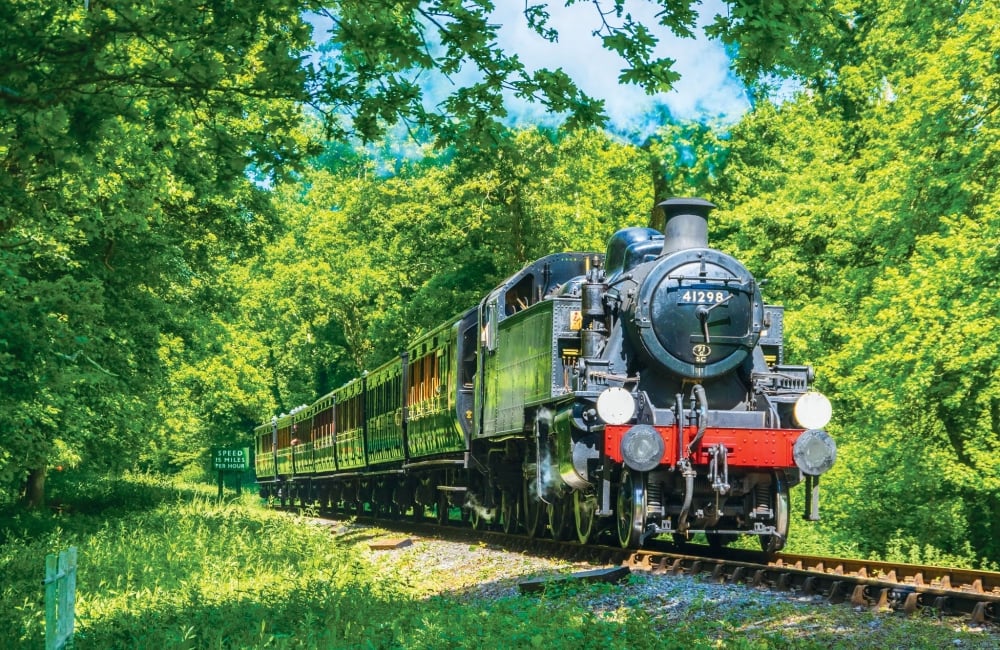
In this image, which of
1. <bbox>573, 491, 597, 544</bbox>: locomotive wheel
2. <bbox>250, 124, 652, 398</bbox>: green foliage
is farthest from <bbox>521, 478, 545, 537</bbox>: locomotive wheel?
<bbox>250, 124, 652, 398</bbox>: green foliage

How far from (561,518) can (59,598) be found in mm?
8031

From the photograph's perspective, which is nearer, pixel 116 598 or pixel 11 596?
pixel 116 598

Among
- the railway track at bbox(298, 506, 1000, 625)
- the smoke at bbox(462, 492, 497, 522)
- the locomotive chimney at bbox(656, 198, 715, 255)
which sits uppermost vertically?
the locomotive chimney at bbox(656, 198, 715, 255)

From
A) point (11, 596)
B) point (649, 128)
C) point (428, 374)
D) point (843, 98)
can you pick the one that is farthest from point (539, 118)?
point (11, 596)

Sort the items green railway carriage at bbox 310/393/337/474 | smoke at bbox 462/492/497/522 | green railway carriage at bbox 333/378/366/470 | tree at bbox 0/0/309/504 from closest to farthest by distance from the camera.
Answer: tree at bbox 0/0/309/504 → smoke at bbox 462/492/497/522 → green railway carriage at bbox 333/378/366/470 → green railway carriage at bbox 310/393/337/474

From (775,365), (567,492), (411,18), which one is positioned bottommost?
(567,492)

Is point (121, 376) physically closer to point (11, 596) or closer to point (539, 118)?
point (11, 596)

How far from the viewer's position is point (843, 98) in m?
32.0

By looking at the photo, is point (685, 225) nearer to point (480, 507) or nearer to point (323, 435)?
point (480, 507)

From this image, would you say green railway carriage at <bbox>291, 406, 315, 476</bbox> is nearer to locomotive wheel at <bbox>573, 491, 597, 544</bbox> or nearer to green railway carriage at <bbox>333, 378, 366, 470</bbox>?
green railway carriage at <bbox>333, 378, 366, 470</bbox>

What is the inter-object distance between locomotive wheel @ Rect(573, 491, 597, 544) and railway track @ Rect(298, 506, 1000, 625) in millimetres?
185

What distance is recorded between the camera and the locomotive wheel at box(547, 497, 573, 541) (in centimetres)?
1464

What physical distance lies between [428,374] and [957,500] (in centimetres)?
912

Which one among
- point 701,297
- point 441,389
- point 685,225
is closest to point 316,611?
point 701,297
